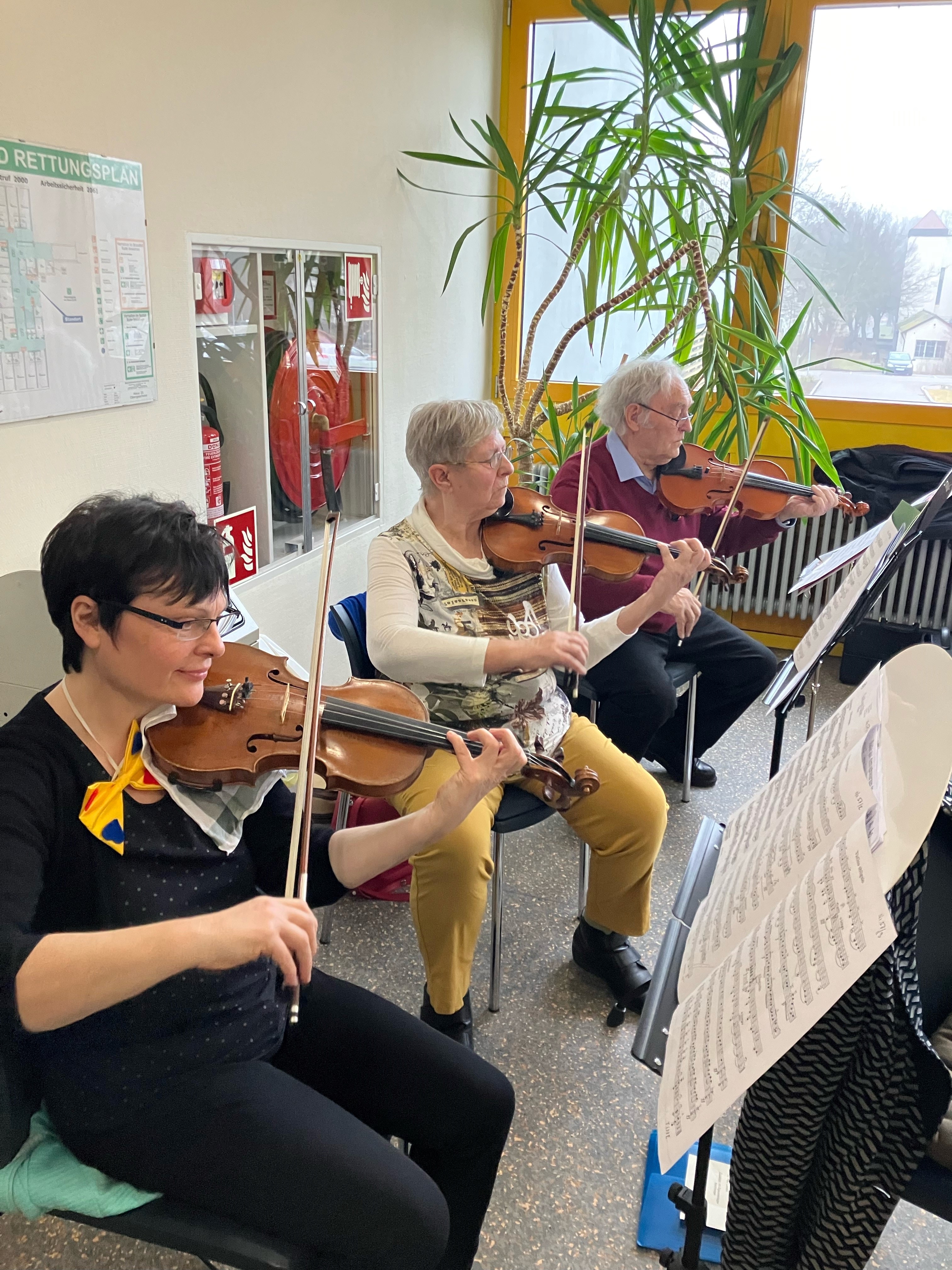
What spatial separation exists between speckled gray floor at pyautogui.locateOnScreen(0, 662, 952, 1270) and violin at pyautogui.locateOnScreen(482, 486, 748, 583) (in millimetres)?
779

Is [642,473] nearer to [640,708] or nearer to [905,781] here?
[640,708]

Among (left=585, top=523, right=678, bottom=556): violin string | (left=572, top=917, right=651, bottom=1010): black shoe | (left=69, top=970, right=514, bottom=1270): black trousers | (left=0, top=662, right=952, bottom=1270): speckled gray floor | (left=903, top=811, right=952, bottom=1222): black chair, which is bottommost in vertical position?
(left=0, top=662, right=952, bottom=1270): speckled gray floor

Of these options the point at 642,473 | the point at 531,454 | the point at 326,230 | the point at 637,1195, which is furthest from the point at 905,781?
the point at 531,454

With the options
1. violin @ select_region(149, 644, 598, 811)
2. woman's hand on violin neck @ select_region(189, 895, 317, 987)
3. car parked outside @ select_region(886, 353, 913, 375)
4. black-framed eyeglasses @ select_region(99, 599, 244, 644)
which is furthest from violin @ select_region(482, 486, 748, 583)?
car parked outside @ select_region(886, 353, 913, 375)

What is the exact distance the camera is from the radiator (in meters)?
3.61

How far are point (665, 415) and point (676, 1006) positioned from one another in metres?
1.73

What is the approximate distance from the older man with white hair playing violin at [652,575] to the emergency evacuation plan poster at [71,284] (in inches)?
39.8

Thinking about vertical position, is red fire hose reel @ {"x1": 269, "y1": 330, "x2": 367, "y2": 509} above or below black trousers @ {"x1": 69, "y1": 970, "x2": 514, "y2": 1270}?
above

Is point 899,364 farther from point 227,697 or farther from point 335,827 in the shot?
point 227,697

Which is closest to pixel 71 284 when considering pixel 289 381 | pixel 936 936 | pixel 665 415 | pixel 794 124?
pixel 289 381

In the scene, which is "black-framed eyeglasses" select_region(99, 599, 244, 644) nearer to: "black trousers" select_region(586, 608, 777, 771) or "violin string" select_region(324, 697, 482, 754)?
"violin string" select_region(324, 697, 482, 754)

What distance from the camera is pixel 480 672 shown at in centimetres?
176

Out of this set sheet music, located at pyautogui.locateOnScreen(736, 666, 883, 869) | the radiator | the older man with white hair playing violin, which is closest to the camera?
sheet music, located at pyautogui.locateOnScreen(736, 666, 883, 869)

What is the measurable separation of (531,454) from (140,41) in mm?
1758
